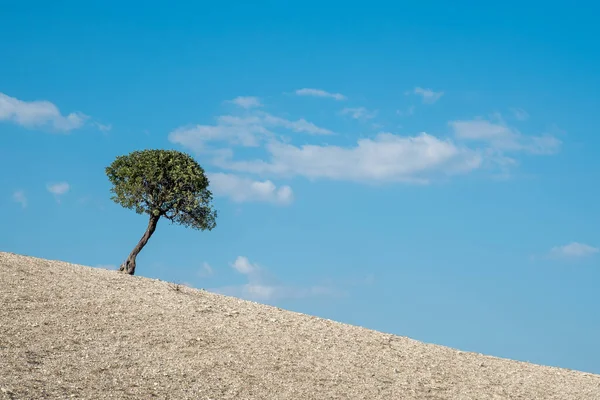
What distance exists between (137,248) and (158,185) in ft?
8.60

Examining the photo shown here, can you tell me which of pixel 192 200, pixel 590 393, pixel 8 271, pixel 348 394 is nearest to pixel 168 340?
pixel 348 394

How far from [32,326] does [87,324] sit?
1.36 m

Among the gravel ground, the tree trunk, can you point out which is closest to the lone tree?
the tree trunk

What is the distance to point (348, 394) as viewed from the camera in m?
14.9

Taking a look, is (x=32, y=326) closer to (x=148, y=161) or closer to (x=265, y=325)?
(x=265, y=325)

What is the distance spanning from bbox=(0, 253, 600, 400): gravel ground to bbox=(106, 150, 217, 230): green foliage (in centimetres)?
413

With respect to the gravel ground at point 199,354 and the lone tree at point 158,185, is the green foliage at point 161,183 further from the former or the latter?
the gravel ground at point 199,354

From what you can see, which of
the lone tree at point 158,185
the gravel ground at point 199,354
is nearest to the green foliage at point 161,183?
the lone tree at point 158,185

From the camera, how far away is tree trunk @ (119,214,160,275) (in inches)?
997

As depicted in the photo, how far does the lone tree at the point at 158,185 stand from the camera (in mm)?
25703

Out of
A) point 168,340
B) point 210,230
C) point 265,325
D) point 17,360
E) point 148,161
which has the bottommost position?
point 17,360

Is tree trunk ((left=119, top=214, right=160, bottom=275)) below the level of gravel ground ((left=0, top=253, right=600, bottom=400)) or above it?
above

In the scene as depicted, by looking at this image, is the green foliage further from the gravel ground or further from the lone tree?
the gravel ground

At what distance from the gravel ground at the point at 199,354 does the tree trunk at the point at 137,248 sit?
2.52 metres
